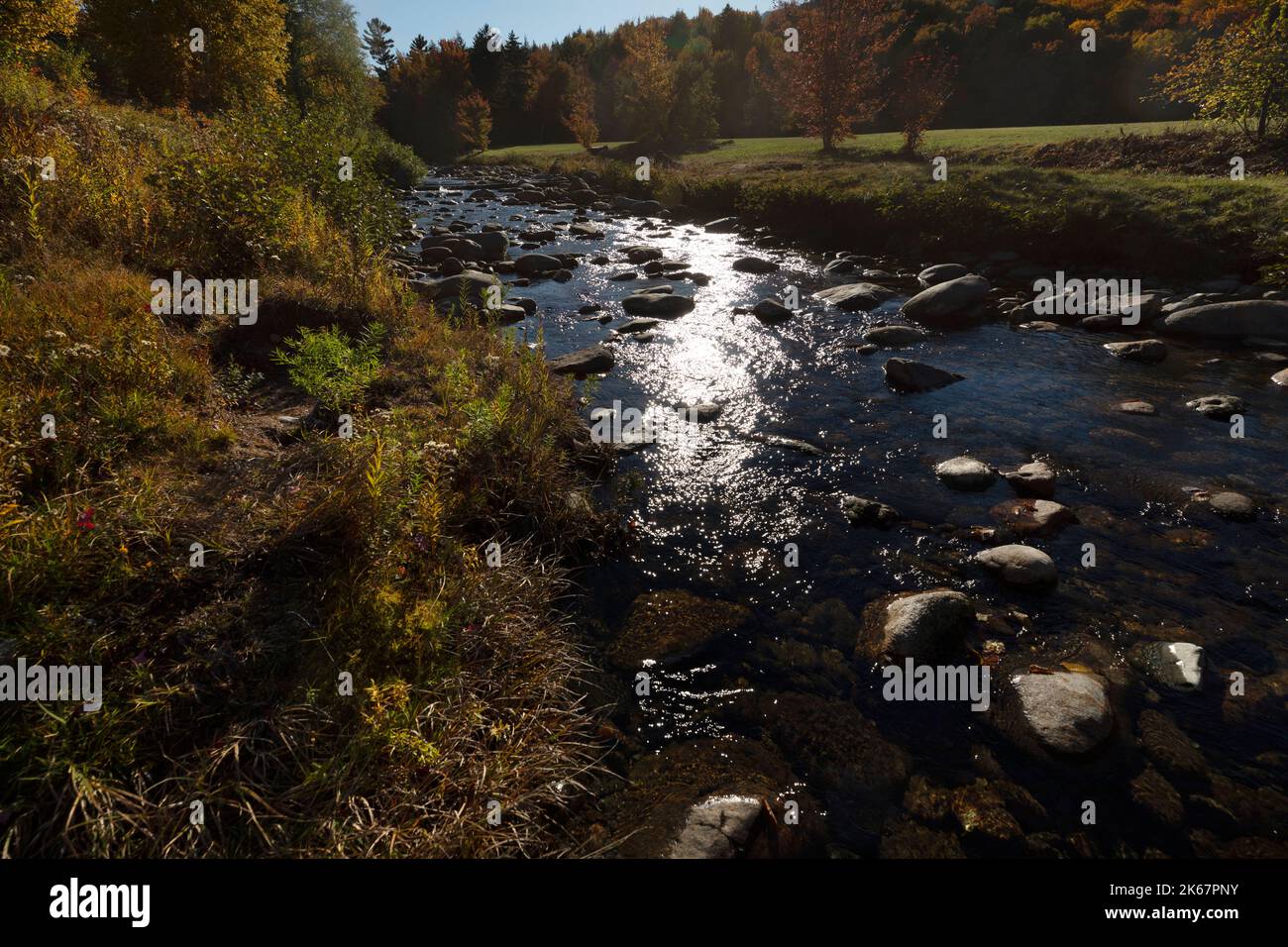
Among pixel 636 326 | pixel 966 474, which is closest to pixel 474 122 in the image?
pixel 636 326

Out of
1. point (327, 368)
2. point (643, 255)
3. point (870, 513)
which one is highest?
point (643, 255)

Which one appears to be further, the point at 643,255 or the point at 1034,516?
the point at 643,255

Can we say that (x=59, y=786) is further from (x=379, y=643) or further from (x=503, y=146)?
(x=503, y=146)

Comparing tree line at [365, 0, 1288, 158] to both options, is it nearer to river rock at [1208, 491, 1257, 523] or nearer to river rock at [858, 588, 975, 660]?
river rock at [1208, 491, 1257, 523]

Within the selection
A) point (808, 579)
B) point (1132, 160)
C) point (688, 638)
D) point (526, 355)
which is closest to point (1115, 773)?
point (808, 579)

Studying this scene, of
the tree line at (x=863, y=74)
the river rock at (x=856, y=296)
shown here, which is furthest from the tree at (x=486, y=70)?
the river rock at (x=856, y=296)

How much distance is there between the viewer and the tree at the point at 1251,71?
15.5 m

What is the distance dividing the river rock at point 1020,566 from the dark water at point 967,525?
11 cm

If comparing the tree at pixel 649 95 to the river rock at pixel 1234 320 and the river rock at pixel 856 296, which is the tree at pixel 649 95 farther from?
the river rock at pixel 1234 320

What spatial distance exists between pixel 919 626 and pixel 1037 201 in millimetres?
15321

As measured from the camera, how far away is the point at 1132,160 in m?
18.5

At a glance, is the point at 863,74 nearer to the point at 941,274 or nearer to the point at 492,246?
the point at 941,274

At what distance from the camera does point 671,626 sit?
468 centimetres

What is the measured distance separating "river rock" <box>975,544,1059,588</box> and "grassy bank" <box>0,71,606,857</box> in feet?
11.8
